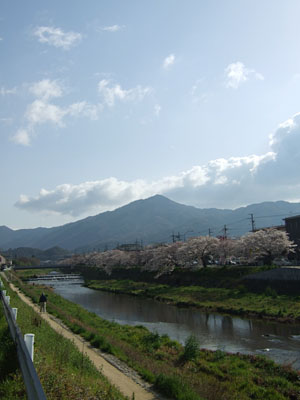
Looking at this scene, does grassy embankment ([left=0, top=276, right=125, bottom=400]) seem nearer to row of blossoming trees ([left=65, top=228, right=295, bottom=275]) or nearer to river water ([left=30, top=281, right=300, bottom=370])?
river water ([left=30, top=281, right=300, bottom=370])

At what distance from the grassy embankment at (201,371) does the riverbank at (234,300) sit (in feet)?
48.8

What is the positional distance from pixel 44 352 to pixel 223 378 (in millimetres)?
8914

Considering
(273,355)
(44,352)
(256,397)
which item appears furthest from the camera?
(273,355)

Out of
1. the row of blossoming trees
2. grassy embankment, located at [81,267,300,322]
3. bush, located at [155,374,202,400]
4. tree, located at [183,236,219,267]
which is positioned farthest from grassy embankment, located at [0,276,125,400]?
tree, located at [183,236,219,267]

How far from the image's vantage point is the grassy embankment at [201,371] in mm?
11062

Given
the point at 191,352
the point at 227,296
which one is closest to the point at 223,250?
the point at 227,296

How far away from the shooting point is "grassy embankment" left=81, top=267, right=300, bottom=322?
3331 cm

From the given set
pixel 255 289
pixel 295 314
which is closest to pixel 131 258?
pixel 255 289

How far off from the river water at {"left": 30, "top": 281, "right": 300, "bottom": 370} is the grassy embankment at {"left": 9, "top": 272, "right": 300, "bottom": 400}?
2.72m

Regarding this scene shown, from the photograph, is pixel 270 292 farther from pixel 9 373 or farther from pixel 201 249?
pixel 9 373

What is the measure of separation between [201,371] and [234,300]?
2613cm

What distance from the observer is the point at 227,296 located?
43.1 meters

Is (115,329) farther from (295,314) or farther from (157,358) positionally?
(295,314)

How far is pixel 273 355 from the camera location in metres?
19.7
